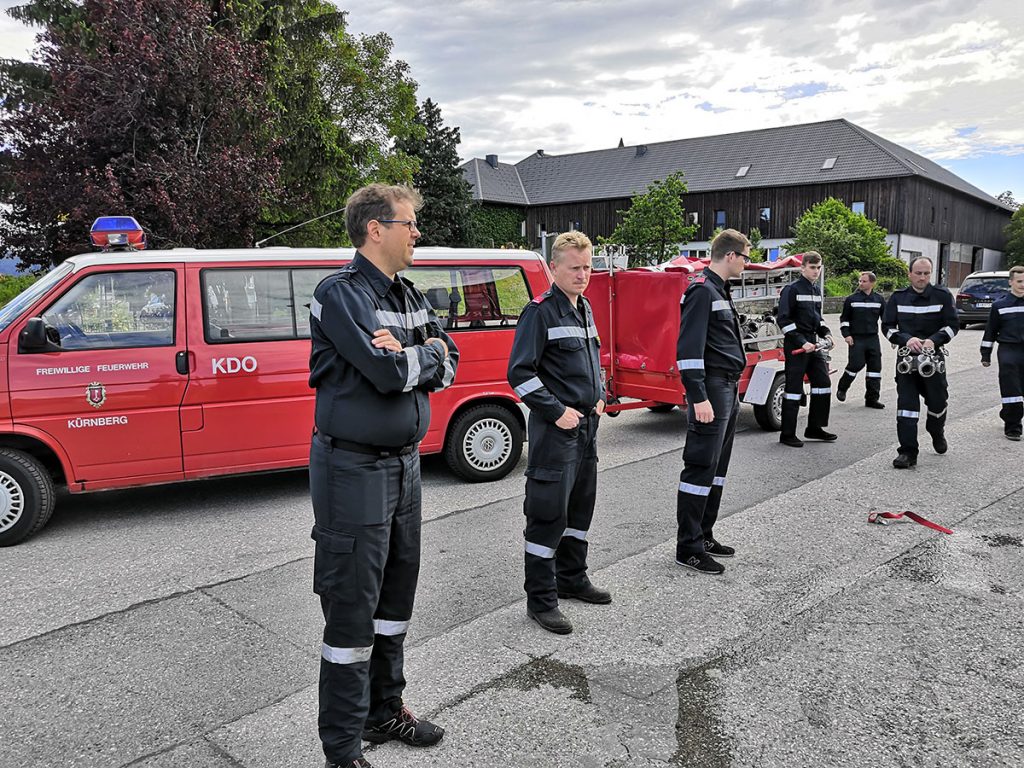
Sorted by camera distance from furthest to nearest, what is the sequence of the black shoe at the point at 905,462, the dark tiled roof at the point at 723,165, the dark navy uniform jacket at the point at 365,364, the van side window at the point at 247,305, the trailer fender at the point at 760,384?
the dark tiled roof at the point at 723,165
the trailer fender at the point at 760,384
the black shoe at the point at 905,462
the van side window at the point at 247,305
the dark navy uniform jacket at the point at 365,364

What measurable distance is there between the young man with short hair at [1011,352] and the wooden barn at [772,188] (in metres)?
47.6

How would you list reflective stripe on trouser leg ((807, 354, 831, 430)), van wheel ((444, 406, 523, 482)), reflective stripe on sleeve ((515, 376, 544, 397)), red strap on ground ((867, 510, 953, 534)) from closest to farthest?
reflective stripe on sleeve ((515, 376, 544, 397)) → red strap on ground ((867, 510, 953, 534)) → van wheel ((444, 406, 523, 482)) → reflective stripe on trouser leg ((807, 354, 831, 430))

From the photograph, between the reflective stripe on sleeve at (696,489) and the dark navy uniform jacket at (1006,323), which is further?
the dark navy uniform jacket at (1006,323)

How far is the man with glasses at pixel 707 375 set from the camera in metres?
4.62

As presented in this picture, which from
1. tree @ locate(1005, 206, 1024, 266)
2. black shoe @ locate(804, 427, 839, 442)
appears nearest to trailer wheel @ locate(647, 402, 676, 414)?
black shoe @ locate(804, 427, 839, 442)

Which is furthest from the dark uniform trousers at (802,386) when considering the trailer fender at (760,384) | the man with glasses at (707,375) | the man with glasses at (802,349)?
the man with glasses at (707,375)

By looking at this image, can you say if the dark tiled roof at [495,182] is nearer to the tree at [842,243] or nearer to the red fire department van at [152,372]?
the tree at [842,243]

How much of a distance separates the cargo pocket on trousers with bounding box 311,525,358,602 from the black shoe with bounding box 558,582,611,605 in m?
1.89

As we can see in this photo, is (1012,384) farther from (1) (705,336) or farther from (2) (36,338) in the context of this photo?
(2) (36,338)

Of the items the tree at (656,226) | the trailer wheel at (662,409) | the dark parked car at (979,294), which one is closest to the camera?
the trailer wheel at (662,409)

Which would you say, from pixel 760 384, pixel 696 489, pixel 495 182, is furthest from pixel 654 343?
pixel 495 182

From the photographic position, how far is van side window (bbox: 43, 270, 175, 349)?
5414 millimetres

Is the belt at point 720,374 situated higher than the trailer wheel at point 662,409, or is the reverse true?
the belt at point 720,374

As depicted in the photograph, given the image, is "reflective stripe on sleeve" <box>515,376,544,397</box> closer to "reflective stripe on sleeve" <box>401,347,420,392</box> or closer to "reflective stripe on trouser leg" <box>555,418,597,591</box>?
"reflective stripe on trouser leg" <box>555,418,597,591</box>
